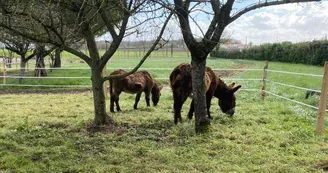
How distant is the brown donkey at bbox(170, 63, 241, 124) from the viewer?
6.33 m

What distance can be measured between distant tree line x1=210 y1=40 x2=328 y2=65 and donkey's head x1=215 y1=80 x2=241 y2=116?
63.4 ft

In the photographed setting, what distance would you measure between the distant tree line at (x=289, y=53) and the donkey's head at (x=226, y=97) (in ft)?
63.4

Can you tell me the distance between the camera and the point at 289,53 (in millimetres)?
30938

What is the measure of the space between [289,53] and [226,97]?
86.2ft

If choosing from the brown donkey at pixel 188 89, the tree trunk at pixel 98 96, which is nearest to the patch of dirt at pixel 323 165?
the brown donkey at pixel 188 89

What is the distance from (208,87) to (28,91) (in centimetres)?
882

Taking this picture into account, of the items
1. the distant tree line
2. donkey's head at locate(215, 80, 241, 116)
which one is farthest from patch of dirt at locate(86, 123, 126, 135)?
the distant tree line

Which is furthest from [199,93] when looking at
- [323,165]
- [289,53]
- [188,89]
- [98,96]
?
[289,53]

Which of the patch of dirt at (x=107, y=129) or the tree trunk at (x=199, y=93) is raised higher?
the tree trunk at (x=199, y=93)

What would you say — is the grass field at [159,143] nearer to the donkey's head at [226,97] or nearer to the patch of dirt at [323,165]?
the patch of dirt at [323,165]

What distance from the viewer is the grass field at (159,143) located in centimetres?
412

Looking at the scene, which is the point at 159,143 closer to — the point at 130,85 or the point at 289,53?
the point at 130,85

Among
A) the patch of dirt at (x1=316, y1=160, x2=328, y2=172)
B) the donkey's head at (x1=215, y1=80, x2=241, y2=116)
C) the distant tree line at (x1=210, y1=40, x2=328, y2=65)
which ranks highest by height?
the distant tree line at (x1=210, y1=40, x2=328, y2=65)

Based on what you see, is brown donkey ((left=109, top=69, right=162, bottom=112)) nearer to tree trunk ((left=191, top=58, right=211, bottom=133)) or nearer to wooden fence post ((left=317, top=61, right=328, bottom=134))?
tree trunk ((left=191, top=58, right=211, bottom=133))
